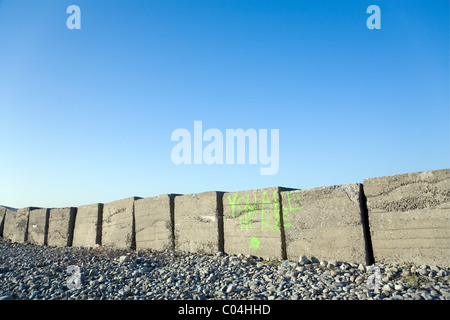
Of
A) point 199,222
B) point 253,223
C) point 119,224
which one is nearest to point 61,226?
point 119,224

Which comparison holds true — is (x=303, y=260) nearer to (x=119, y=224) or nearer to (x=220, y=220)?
(x=220, y=220)

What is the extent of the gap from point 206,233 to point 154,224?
136cm

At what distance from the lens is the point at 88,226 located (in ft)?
27.1

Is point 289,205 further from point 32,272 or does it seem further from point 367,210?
point 32,272

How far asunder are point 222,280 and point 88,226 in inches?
204

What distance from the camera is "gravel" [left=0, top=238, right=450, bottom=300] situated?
3537mm

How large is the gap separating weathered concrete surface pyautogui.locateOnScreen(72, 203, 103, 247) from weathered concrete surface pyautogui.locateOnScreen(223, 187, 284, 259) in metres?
3.76

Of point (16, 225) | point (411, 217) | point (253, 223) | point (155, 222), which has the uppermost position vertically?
point (411, 217)

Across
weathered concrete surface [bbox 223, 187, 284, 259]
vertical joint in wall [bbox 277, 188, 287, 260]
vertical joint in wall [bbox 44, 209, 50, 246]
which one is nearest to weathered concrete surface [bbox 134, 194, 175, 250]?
weathered concrete surface [bbox 223, 187, 284, 259]

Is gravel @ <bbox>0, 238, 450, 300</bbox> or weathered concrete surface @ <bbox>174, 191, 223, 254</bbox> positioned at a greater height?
weathered concrete surface @ <bbox>174, 191, 223, 254</bbox>

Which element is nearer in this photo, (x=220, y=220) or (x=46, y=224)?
(x=220, y=220)

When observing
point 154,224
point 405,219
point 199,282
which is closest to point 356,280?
point 405,219

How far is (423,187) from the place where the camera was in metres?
3.99

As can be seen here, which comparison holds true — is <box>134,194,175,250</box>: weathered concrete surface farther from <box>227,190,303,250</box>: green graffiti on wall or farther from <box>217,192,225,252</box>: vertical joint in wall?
<box>227,190,303,250</box>: green graffiti on wall
